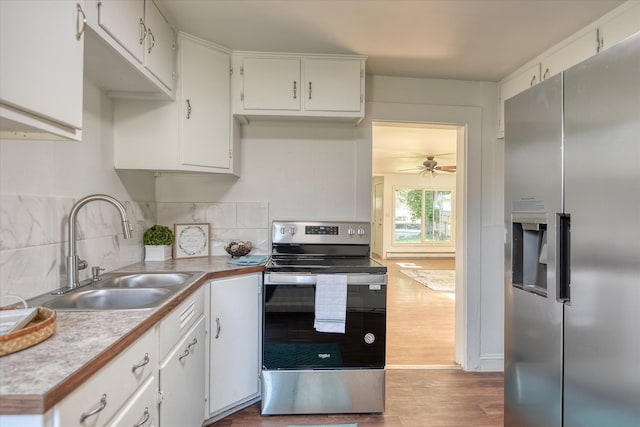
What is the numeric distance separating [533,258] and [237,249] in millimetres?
1713

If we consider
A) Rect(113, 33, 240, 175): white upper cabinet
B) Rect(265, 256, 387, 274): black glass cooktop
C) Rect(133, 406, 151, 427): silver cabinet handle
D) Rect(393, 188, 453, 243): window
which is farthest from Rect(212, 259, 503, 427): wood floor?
Rect(393, 188, 453, 243): window

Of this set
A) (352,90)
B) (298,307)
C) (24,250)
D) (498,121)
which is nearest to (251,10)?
(352,90)

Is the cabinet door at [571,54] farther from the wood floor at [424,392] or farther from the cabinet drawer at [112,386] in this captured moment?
the cabinet drawer at [112,386]

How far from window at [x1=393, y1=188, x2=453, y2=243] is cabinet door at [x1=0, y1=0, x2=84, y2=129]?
8.27m

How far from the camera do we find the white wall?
1177mm

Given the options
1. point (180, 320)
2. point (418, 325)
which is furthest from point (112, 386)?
point (418, 325)

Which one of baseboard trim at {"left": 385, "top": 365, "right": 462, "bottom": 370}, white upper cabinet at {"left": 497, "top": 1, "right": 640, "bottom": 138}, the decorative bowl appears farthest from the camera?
baseboard trim at {"left": 385, "top": 365, "right": 462, "bottom": 370}

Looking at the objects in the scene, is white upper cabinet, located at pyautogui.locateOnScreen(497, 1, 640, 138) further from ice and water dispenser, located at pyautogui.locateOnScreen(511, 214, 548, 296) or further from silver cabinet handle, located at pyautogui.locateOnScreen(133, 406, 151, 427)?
silver cabinet handle, located at pyautogui.locateOnScreen(133, 406, 151, 427)

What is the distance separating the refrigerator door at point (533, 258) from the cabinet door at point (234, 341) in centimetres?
135

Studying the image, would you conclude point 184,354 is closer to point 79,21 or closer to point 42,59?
point 42,59

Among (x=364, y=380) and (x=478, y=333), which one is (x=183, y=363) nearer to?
(x=364, y=380)

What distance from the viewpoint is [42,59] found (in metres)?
0.87

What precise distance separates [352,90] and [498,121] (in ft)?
4.26

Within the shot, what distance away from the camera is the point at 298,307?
77.7 inches
